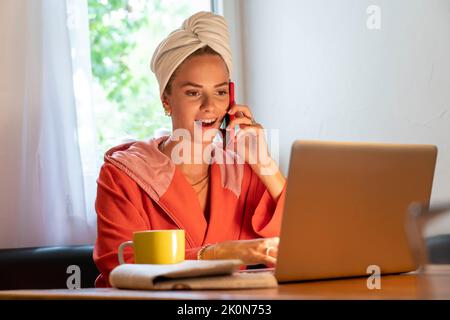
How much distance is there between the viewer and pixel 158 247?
4.56 ft

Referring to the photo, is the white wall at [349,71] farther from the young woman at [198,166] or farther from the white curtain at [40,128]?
the white curtain at [40,128]

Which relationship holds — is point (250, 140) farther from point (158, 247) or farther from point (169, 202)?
point (158, 247)

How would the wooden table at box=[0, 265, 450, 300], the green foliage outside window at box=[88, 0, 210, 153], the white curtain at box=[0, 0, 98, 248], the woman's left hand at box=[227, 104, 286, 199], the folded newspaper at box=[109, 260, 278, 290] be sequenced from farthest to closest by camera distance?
1. the green foliage outside window at box=[88, 0, 210, 153]
2. the white curtain at box=[0, 0, 98, 248]
3. the woman's left hand at box=[227, 104, 286, 199]
4. the folded newspaper at box=[109, 260, 278, 290]
5. the wooden table at box=[0, 265, 450, 300]

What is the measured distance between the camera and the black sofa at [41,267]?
→ 90.3 inches

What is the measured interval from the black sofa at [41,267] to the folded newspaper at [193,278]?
1197mm

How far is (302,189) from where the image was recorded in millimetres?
1186

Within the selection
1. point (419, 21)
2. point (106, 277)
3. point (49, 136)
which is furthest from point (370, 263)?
point (49, 136)

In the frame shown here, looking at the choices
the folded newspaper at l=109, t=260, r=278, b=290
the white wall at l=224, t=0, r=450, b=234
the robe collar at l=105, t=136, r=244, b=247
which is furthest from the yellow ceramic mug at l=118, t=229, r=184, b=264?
the white wall at l=224, t=0, r=450, b=234

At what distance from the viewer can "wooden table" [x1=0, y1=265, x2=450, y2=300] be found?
2.87 ft

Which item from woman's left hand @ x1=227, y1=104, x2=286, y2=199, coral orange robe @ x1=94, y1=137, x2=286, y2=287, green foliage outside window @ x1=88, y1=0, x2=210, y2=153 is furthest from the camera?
green foliage outside window @ x1=88, y1=0, x2=210, y2=153

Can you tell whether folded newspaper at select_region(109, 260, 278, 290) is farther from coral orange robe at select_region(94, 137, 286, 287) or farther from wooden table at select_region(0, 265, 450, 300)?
coral orange robe at select_region(94, 137, 286, 287)

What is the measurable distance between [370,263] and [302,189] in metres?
0.25

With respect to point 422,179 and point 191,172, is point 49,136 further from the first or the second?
point 422,179

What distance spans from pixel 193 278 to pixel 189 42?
1.19 m
